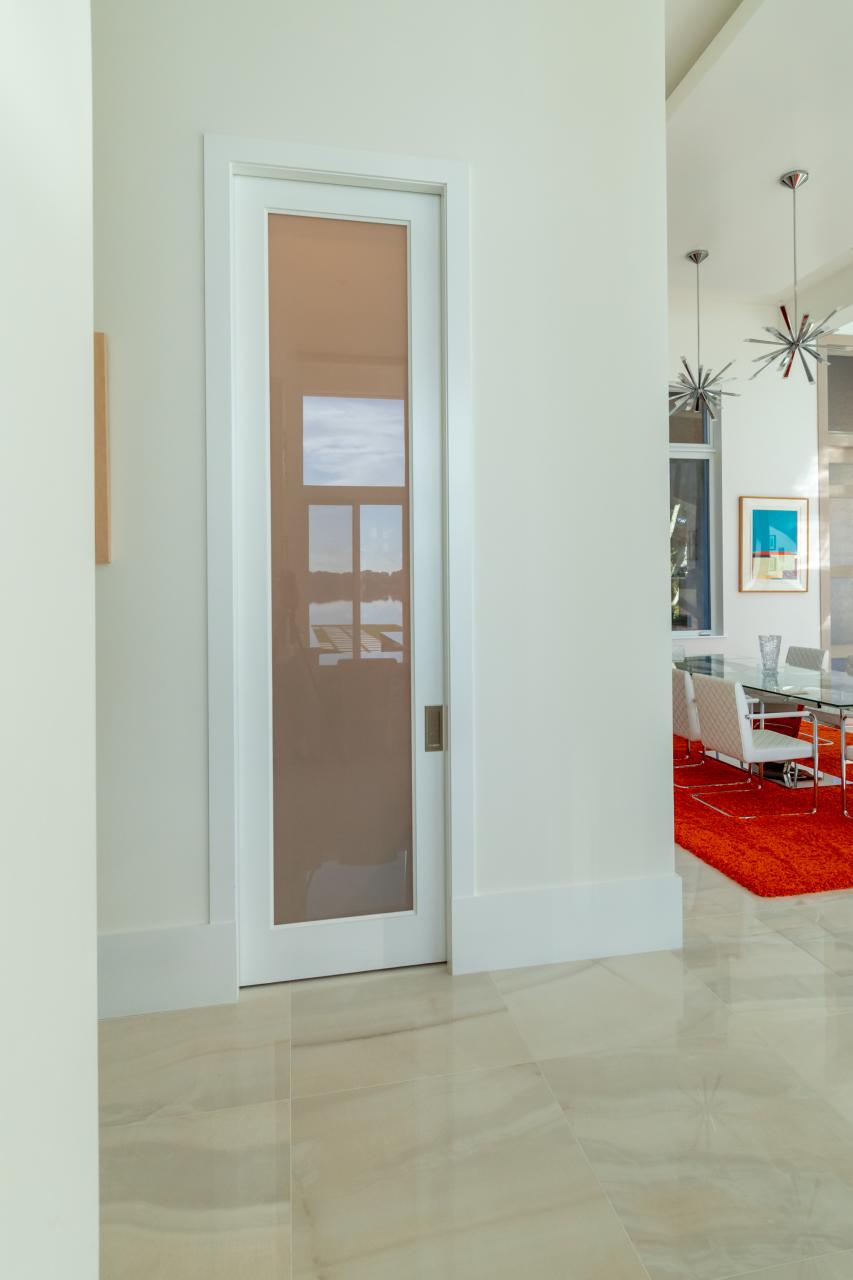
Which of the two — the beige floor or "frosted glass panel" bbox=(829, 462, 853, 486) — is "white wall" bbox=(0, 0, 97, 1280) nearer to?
the beige floor

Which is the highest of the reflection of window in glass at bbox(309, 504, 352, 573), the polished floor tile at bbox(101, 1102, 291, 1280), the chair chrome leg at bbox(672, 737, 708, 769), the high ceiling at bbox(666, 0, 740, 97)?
the high ceiling at bbox(666, 0, 740, 97)

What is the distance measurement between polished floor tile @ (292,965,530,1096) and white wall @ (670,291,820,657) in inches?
196

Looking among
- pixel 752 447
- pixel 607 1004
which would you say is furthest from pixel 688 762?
pixel 607 1004

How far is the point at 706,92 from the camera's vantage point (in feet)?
11.9

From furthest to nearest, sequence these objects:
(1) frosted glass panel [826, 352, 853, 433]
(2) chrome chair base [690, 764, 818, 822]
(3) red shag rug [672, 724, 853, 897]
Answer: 1. (1) frosted glass panel [826, 352, 853, 433]
2. (2) chrome chair base [690, 764, 818, 822]
3. (3) red shag rug [672, 724, 853, 897]

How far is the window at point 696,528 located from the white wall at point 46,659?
21.6 feet

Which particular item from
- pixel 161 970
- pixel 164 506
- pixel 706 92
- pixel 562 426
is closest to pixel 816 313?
pixel 706 92

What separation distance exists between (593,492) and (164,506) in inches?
56.5

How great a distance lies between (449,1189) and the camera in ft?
4.85

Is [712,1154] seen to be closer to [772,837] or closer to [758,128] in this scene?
[772,837]

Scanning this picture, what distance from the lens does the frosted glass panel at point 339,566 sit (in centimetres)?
229

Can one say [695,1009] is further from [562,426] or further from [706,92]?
[706,92]

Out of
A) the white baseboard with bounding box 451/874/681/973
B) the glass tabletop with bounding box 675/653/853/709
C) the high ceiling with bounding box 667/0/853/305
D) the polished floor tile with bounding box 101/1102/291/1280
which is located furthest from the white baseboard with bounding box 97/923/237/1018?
the high ceiling with bounding box 667/0/853/305

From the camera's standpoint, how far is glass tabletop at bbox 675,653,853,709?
386 centimetres
